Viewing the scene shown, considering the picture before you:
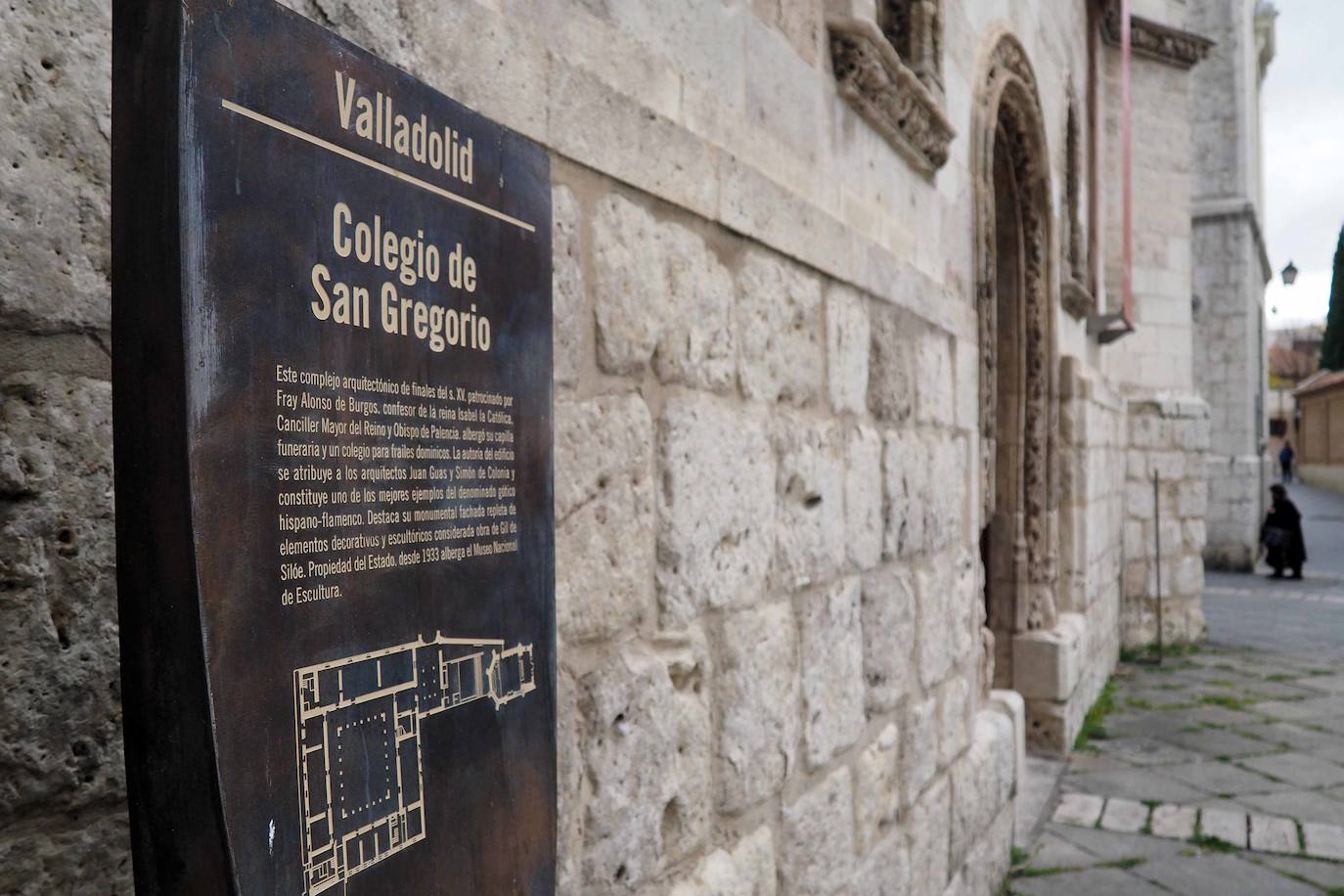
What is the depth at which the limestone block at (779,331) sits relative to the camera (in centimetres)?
199

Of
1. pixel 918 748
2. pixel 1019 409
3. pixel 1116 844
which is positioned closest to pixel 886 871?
pixel 918 748

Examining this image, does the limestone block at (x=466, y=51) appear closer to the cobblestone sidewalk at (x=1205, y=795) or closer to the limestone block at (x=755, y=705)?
the limestone block at (x=755, y=705)

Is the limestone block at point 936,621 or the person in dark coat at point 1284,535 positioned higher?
the limestone block at point 936,621

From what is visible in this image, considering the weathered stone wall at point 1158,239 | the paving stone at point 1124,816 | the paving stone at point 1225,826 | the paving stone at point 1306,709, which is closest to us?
the paving stone at point 1225,826

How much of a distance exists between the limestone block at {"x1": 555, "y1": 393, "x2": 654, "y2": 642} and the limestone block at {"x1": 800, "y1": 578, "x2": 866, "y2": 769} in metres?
0.71

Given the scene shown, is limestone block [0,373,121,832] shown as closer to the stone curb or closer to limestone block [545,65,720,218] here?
limestone block [545,65,720,218]

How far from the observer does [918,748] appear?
9.78 feet

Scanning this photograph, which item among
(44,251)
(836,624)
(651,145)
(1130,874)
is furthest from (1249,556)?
(44,251)

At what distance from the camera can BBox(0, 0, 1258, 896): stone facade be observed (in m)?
0.86

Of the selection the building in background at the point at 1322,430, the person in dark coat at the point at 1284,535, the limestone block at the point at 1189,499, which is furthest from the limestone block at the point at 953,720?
the building in background at the point at 1322,430

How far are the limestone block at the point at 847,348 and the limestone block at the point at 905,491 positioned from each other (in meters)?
0.26

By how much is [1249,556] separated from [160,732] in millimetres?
16092

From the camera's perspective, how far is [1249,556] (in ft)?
47.1

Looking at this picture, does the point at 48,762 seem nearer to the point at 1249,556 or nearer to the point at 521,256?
the point at 521,256
